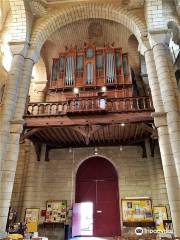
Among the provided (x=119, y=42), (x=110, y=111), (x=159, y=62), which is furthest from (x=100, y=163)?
(x=119, y=42)

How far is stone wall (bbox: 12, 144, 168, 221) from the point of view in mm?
9750

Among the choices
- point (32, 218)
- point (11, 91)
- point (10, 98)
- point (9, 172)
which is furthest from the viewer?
point (32, 218)

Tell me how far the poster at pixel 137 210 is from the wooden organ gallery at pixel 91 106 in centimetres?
260

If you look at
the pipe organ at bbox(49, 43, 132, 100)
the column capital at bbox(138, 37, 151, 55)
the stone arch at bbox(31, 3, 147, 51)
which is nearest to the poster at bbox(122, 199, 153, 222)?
the pipe organ at bbox(49, 43, 132, 100)

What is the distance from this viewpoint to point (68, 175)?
1046 centimetres

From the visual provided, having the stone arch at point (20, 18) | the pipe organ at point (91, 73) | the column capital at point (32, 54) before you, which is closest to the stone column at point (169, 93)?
the pipe organ at point (91, 73)

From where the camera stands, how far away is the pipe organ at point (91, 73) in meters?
9.27

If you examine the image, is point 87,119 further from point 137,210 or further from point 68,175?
point 137,210

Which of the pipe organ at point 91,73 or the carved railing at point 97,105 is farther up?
the pipe organ at point 91,73

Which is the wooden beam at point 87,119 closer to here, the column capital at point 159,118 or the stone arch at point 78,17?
the column capital at point 159,118

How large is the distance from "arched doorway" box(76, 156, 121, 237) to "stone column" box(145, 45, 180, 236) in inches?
160

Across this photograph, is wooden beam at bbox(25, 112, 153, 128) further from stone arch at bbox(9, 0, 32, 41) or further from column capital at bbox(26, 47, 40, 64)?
stone arch at bbox(9, 0, 32, 41)

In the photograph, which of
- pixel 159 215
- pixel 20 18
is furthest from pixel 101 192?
pixel 20 18

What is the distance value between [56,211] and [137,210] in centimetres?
353
